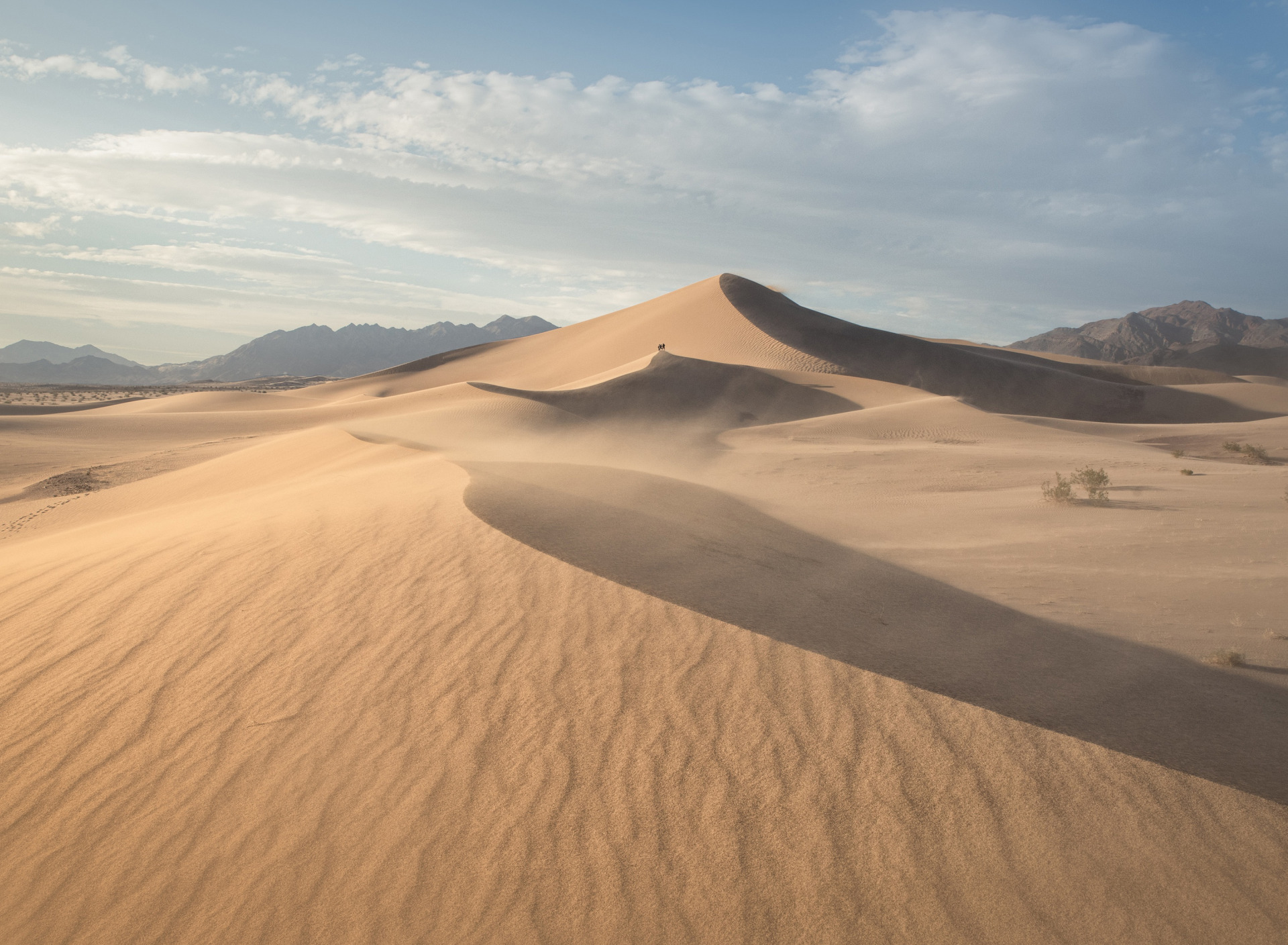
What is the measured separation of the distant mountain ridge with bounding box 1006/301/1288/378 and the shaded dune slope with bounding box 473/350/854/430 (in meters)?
96.7

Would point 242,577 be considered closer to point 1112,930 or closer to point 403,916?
point 403,916

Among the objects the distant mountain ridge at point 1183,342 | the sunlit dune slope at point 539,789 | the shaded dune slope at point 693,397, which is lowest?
the sunlit dune slope at point 539,789

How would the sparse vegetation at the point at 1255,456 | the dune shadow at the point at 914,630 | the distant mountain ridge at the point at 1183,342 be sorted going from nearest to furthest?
the dune shadow at the point at 914,630
the sparse vegetation at the point at 1255,456
the distant mountain ridge at the point at 1183,342

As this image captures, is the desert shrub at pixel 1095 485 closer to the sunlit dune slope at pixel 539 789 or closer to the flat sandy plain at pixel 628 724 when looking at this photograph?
the flat sandy plain at pixel 628 724

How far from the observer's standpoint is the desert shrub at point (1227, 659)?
16.4 ft

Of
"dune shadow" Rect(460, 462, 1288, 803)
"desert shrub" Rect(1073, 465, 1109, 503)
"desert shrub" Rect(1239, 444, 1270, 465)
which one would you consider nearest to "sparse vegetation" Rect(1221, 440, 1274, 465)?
"desert shrub" Rect(1239, 444, 1270, 465)

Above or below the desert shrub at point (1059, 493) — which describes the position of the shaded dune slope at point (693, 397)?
above

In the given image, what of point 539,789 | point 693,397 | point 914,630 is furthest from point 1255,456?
point 539,789

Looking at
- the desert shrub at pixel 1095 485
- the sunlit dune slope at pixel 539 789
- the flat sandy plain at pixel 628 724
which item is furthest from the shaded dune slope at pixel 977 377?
the sunlit dune slope at pixel 539 789

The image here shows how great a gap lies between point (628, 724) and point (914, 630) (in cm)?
287

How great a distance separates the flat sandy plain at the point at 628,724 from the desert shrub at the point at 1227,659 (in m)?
0.06

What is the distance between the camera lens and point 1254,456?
17.4m

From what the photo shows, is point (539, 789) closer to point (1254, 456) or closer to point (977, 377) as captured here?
point (1254, 456)

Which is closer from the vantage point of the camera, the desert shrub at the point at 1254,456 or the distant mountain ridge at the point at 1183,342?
the desert shrub at the point at 1254,456
